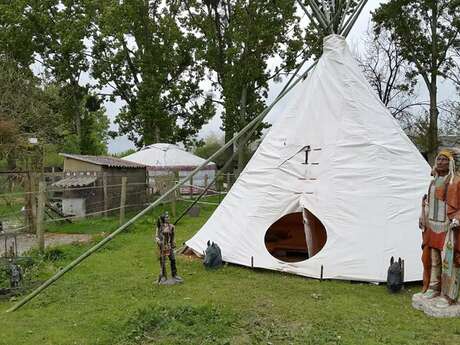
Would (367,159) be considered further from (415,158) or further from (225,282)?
(225,282)

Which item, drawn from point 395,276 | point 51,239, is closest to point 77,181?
point 51,239

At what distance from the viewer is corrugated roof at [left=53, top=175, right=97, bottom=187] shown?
566 inches

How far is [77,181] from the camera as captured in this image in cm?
1449

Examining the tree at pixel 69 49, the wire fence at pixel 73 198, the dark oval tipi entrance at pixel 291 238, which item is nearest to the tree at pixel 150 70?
the tree at pixel 69 49

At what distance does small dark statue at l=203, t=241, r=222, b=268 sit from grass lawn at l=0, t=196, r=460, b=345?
16 centimetres

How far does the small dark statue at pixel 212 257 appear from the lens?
790cm

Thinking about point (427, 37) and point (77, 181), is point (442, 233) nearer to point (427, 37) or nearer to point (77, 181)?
point (77, 181)

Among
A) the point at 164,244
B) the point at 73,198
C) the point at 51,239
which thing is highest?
the point at 73,198

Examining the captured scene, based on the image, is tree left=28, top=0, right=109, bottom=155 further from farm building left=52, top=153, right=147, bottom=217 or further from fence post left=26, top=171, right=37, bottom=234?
fence post left=26, top=171, right=37, bottom=234

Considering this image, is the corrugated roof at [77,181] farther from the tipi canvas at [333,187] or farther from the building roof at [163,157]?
the building roof at [163,157]

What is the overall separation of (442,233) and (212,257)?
3.58 metres

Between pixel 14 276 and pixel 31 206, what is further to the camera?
pixel 31 206

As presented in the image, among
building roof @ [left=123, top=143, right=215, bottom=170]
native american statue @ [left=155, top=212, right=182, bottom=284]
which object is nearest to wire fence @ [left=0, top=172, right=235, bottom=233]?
native american statue @ [left=155, top=212, right=182, bottom=284]

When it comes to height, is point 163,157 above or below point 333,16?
below
